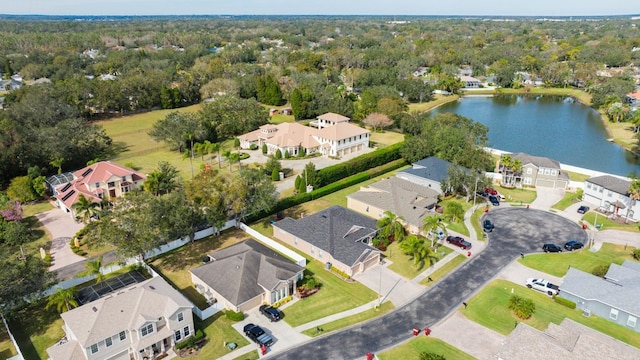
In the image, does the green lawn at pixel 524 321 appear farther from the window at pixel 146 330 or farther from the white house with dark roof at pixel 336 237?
the window at pixel 146 330

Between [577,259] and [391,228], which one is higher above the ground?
[391,228]

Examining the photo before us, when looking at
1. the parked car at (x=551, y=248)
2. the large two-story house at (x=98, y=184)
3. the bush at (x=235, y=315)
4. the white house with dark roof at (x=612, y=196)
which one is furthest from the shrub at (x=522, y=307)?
the large two-story house at (x=98, y=184)

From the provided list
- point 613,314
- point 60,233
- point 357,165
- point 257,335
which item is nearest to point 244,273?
point 257,335

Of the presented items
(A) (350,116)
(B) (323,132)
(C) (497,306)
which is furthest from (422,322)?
(A) (350,116)

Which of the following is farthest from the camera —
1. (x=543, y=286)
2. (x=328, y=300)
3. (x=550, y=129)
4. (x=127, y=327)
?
(x=550, y=129)

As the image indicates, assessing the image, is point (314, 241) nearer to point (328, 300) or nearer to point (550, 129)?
point (328, 300)

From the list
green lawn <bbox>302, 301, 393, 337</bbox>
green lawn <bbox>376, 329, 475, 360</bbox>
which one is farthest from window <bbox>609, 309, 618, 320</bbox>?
green lawn <bbox>302, 301, 393, 337</bbox>

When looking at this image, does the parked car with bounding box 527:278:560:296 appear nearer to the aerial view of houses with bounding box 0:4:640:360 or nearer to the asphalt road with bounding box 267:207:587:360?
the aerial view of houses with bounding box 0:4:640:360
